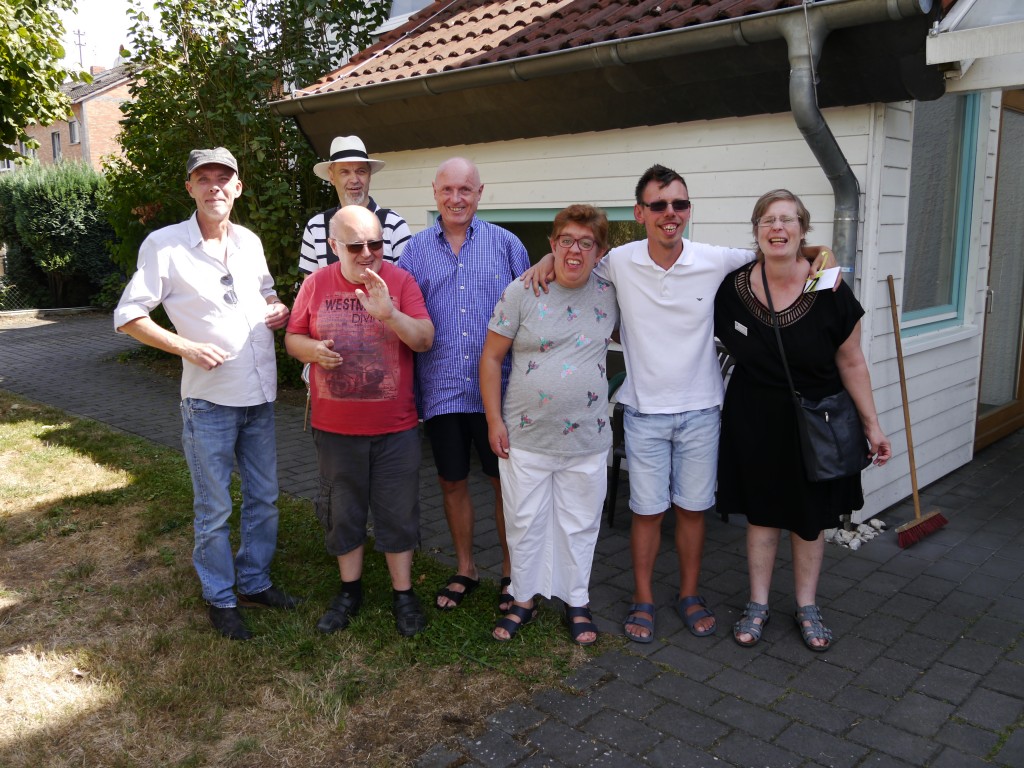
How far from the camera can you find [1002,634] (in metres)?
3.70

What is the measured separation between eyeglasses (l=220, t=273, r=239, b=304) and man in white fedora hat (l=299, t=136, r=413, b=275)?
49 centimetres

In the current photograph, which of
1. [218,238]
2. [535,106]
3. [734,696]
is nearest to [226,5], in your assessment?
[535,106]

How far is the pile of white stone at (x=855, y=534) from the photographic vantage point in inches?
186

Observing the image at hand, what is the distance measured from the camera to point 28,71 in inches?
307

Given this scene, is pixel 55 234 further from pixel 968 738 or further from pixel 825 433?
pixel 968 738

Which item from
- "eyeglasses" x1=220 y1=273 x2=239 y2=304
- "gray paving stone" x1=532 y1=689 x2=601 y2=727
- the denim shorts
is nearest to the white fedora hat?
"eyeglasses" x1=220 y1=273 x2=239 y2=304

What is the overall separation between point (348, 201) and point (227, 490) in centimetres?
141

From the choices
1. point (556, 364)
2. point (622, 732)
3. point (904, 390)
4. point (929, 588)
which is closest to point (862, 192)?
point (904, 390)

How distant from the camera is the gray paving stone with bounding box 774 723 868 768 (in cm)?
281

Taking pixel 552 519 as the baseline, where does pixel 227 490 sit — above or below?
above

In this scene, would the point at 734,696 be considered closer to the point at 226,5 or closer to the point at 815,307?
the point at 815,307

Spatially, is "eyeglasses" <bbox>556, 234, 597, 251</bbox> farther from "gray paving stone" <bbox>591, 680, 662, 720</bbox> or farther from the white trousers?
"gray paving stone" <bbox>591, 680, 662, 720</bbox>

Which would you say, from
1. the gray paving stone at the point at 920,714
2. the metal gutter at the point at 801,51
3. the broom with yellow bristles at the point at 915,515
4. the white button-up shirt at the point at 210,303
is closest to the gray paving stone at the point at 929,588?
the broom with yellow bristles at the point at 915,515

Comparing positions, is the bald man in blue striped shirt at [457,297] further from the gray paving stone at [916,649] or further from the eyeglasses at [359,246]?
the gray paving stone at [916,649]
